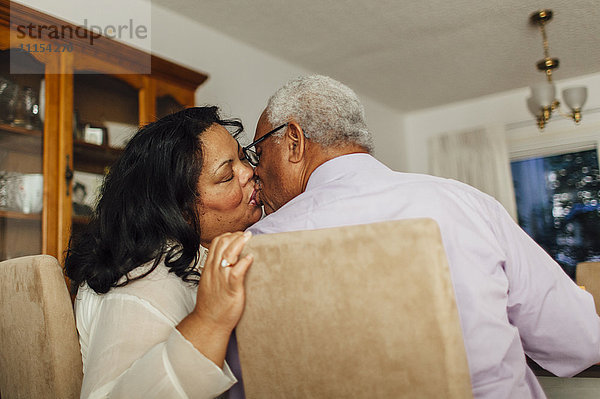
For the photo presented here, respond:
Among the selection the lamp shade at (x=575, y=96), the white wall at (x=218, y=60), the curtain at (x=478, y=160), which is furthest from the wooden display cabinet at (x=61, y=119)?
the curtain at (x=478, y=160)

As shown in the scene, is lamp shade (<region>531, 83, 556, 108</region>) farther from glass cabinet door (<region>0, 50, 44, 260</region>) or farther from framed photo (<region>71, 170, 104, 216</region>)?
glass cabinet door (<region>0, 50, 44, 260</region>)

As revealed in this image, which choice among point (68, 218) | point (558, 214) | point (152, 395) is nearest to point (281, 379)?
point (152, 395)

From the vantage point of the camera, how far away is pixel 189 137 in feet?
4.42

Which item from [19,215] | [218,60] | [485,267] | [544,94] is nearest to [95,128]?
[19,215]

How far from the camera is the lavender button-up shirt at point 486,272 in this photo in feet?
3.02

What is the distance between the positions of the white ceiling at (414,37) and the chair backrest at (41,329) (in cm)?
238

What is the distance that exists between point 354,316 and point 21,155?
5.96 feet

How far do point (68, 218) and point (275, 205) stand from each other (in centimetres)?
113

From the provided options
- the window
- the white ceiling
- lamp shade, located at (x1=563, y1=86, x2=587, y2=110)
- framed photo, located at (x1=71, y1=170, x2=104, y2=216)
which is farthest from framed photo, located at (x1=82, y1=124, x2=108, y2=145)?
the window

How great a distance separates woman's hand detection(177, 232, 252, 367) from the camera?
81cm

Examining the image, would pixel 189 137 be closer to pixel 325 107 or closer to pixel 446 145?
pixel 325 107

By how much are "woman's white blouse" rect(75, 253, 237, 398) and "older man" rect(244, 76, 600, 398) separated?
0.23 meters

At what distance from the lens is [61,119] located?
2.17 metres

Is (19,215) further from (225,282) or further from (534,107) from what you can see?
(534,107)
